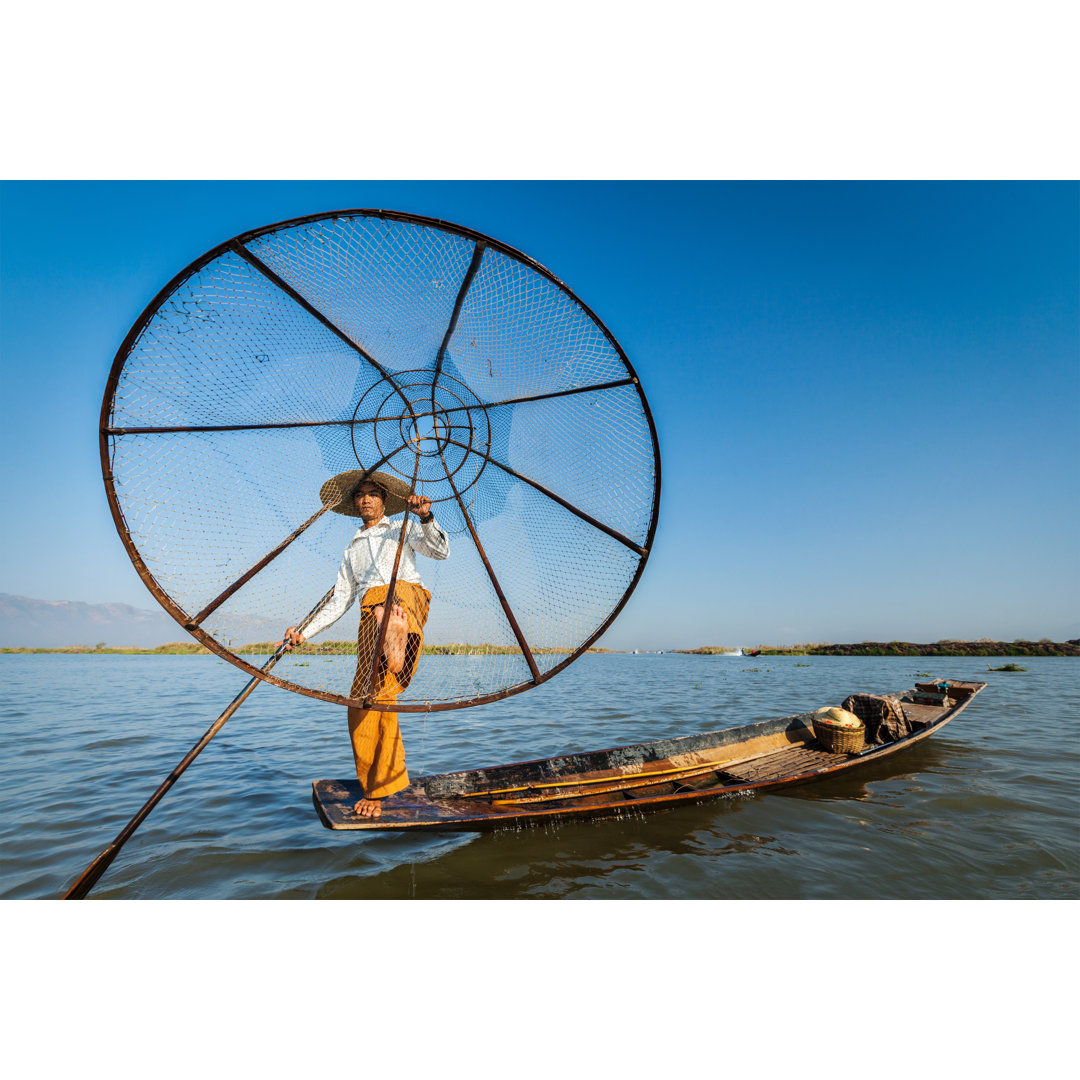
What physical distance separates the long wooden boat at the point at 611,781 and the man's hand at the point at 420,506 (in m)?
1.93

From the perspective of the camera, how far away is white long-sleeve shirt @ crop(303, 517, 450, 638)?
362cm

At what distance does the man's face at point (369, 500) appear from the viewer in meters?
3.75

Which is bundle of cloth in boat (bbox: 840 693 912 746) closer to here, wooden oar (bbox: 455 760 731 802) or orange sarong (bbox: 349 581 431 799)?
wooden oar (bbox: 455 760 731 802)

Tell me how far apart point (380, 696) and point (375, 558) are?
93 centimetres

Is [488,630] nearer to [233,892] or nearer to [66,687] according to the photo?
→ [233,892]

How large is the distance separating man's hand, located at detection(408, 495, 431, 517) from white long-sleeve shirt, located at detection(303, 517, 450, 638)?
0.30ft

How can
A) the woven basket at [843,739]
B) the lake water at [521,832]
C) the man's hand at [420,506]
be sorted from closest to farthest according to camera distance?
the lake water at [521,832]
the man's hand at [420,506]
the woven basket at [843,739]

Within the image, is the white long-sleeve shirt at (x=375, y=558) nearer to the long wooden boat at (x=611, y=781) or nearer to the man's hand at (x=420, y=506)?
the man's hand at (x=420, y=506)

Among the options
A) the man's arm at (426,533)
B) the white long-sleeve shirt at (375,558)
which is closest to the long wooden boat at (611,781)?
the white long-sleeve shirt at (375,558)

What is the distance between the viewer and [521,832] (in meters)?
3.88

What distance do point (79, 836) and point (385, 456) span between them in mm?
3612

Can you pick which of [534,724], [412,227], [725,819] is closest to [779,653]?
[534,724]

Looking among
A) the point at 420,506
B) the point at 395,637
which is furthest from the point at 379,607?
the point at 420,506

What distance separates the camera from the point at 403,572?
11.8 feet
